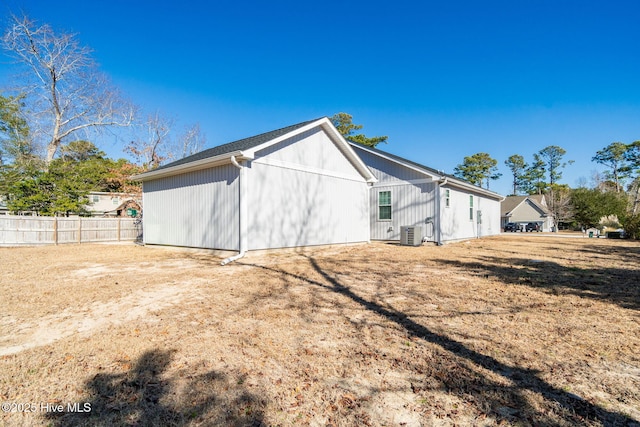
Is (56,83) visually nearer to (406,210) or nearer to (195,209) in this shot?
(195,209)

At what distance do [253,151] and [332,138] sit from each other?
4.26 metres

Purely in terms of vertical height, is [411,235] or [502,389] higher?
[411,235]

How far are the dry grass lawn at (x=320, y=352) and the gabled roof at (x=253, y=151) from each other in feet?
14.1

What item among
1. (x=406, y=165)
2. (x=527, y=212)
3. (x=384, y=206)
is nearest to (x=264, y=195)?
(x=384, y=206)

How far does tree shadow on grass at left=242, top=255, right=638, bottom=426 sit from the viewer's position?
195cm

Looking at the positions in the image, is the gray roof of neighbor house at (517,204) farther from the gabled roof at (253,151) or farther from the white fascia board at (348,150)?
the gabled roof at (253,151)

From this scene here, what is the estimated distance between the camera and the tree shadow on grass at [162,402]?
1954 millimetres

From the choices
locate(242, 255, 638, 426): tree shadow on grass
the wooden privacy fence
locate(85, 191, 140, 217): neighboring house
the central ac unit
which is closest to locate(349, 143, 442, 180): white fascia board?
the central ac unit

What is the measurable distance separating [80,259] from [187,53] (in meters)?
12.2

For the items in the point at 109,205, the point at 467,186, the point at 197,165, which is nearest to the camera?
the point at 197,165

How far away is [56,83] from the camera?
20328mm

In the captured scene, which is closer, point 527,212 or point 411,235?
point 411,235

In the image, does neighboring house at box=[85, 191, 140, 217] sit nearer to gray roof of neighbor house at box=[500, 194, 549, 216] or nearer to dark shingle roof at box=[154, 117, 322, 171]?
dark shingle roof at box=[154, 117, 322, 171]

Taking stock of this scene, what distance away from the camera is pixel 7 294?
16.3 ft
